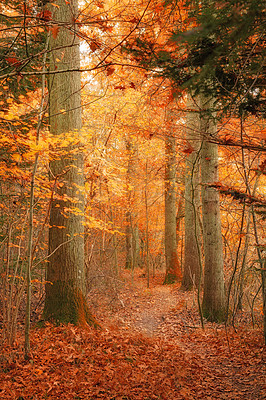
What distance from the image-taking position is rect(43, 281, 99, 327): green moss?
5.33 metres

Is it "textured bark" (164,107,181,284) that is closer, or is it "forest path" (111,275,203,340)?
"forest path" (111,275,203,340)

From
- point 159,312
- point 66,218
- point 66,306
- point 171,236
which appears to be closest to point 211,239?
point 159,312

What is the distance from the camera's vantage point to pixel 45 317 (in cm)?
542

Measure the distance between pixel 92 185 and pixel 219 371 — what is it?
5.11 metres

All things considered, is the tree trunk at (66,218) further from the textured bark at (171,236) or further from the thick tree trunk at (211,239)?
the textured bark at (171,236)

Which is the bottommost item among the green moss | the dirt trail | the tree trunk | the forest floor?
the dirt trail

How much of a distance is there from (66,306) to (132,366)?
1.79m

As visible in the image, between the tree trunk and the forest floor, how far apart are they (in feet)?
1.59

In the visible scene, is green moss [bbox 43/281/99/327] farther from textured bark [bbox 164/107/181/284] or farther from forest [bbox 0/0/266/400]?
textured bark [bbox 164/107/181/284]

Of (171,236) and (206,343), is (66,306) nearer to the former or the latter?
(206,343)

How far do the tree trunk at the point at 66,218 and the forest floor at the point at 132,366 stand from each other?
0.48 meters

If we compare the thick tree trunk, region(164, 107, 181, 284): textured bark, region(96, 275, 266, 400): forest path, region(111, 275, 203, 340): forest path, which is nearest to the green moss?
region(96, 275, 266, 400): forest path

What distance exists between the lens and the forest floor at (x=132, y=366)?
353 centimetres

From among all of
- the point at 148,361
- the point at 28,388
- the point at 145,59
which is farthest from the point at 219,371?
the point at 145,59
